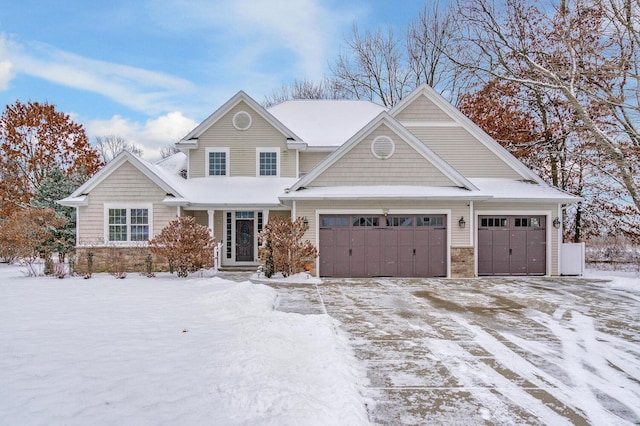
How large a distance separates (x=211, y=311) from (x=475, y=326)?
5182 millimetres

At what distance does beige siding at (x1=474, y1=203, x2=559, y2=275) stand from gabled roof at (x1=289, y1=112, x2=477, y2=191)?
4.52ft

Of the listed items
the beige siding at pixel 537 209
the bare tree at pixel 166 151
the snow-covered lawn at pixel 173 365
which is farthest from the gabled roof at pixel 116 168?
the bare tree at pixel 166 151

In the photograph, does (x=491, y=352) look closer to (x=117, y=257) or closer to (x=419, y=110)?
(x=419, y=110)

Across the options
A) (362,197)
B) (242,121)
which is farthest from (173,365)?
(242,121)

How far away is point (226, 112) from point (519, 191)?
12.1 metres

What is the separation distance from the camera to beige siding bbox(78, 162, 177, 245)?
15.1m

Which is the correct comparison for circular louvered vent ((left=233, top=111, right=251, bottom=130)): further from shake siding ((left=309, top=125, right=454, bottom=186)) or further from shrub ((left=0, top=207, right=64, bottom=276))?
shrub ((left=0, top=207, right=64, bottom=276))

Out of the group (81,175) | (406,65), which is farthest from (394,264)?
(81,175)

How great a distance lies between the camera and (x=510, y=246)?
48.6 feet

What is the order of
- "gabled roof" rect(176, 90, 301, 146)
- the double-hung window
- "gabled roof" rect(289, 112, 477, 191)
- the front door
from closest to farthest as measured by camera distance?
1. "gabled roof" rect(289, 112, 477, 191)
2. the double-hung window
3. "gabled roof" rect(176, 90, 301, 146)
4. the front door

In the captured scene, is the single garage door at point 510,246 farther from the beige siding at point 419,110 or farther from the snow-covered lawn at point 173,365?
the snow-covered lawn at point 173,365

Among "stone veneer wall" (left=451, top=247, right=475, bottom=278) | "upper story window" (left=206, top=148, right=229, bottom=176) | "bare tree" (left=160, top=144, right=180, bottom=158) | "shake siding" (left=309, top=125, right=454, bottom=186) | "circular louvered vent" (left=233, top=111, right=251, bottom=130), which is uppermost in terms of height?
"bare tree" (left=160, top=144, right=180, bottom=158)

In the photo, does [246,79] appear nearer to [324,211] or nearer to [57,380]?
[324,211]

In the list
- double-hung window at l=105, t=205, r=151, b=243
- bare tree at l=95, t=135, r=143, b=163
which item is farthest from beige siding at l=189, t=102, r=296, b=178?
bare tree at l=95, t=135, r=143, b=163
